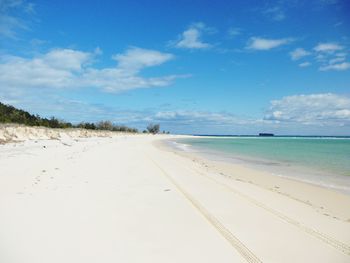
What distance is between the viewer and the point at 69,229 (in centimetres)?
514

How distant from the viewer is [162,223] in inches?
223

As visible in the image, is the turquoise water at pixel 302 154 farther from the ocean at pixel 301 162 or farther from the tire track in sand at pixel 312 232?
the tire track in sand at pixel 312 232

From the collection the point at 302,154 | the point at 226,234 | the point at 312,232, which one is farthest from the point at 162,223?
the point at 302,154

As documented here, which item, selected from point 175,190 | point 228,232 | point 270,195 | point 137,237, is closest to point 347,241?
point 228,232

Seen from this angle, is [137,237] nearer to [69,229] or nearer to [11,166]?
[69,229]

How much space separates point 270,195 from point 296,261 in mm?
4868

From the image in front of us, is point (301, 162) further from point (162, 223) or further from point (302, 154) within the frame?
point (162, 223)

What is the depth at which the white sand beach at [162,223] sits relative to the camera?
4.33 m

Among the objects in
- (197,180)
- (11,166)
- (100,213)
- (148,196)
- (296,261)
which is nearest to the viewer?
(296,261)

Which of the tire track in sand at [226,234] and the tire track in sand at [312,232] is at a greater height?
the tire track in sand at [312,232]

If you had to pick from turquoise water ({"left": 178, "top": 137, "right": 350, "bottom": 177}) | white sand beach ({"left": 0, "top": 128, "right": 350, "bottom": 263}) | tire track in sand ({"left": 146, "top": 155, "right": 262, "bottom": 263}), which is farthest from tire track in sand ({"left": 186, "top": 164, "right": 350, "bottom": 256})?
turquoise water ({"left": 178, "top": 137, "right": 350, "bottom": 177})

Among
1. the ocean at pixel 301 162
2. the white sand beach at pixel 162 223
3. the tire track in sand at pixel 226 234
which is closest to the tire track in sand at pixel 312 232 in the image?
the white sand beach at pixel 162 223

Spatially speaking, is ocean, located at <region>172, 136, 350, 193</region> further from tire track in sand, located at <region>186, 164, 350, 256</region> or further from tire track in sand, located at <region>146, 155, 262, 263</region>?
tire track in sand, located at <region>146, 155, 262, 263</region>

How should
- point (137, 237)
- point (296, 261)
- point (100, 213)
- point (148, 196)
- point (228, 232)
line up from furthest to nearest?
point (148, 196) < point (100, 213) < point (228, 232) < point (137, 237) < point (296, 261)
